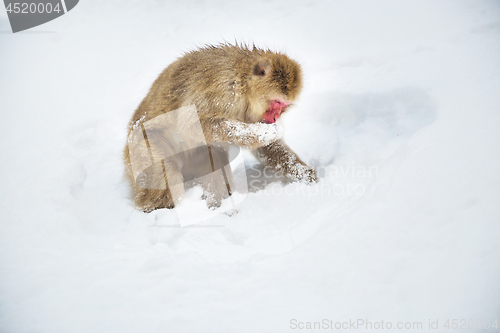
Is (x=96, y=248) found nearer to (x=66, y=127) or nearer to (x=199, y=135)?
(x=199, y=135)

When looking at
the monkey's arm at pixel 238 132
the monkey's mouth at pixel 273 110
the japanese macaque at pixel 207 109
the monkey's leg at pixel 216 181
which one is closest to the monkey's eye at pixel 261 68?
the japanese macaque at pixel 207 109

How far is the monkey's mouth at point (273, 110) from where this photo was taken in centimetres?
236

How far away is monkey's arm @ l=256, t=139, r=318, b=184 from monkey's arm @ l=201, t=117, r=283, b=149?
36 centimetres

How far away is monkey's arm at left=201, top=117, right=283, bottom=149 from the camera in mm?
2234

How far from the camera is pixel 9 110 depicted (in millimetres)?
3455

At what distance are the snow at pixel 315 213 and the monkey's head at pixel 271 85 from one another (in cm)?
63

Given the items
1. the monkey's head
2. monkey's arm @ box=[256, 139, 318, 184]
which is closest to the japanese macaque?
the monkey's head

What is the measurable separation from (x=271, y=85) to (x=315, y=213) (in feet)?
3.40

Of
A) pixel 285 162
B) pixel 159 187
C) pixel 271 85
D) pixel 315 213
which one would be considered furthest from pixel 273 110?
pixel 159 187

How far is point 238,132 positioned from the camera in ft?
7.43

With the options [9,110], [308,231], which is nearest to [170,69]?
[308,231]

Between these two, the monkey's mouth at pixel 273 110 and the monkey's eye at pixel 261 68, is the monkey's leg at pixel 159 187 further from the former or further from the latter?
the monkey's eye at pixel 261 68

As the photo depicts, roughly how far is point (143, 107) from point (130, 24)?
3.68 meters

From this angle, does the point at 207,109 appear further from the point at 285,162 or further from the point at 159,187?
the point at 285,162
